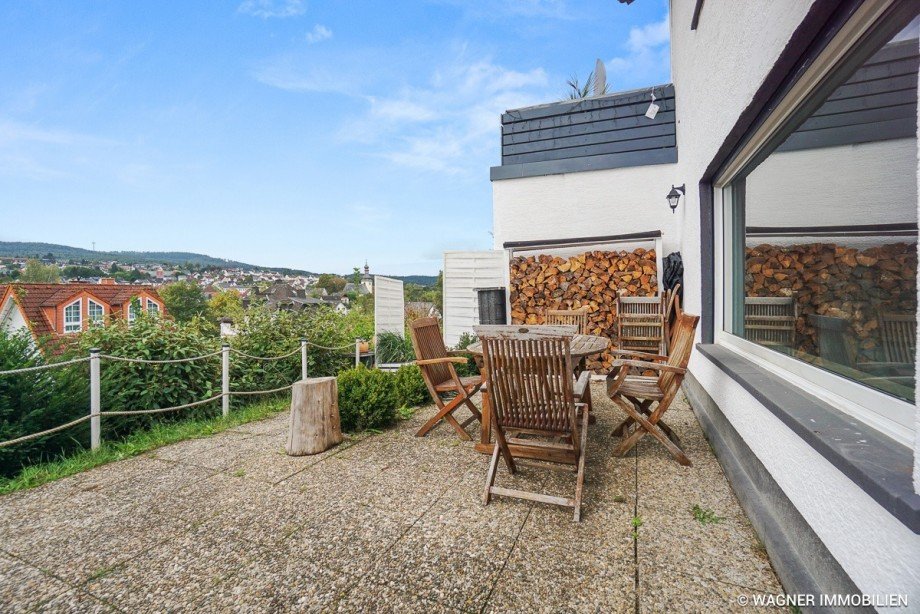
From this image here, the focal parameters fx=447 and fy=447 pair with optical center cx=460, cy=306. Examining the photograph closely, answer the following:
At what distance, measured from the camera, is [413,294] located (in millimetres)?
26938

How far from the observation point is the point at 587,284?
7094mm

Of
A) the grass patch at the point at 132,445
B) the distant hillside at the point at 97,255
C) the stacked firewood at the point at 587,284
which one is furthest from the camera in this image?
the distant hillside at the point at 97,255

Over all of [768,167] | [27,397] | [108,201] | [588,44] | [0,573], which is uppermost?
[108,201]

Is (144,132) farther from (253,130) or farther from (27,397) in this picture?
(27,397)

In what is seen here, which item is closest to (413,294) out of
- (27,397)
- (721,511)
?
(27,397)

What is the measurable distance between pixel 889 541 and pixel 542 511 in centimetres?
160

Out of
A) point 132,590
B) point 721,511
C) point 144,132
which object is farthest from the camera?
point 144,132

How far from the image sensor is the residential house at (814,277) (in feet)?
4.30

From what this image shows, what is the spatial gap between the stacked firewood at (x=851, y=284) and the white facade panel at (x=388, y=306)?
6.44 m

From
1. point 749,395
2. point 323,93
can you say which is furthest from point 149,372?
point 323,93

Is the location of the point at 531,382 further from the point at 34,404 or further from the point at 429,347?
the point at 34,404

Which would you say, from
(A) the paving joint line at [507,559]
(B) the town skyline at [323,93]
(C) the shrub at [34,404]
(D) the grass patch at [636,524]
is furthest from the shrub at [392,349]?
(D) the grass patch at [636,524]

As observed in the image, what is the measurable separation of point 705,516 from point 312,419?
277 cm

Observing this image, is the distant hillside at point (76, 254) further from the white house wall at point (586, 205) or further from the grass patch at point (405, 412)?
the grass patch at point (405, 412)
